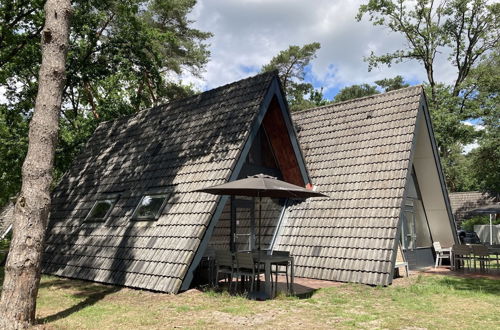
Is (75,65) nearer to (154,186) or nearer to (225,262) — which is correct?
(154,186)

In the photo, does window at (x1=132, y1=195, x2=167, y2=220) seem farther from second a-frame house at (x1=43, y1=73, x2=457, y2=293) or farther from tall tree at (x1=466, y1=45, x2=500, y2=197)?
tall tree at (x1=466, y1=45, x2=500, y2=197)

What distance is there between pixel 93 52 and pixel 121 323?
16092mm

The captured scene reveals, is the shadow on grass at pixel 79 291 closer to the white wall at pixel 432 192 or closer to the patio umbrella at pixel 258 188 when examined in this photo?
the patio umbrella at pixel 258 188

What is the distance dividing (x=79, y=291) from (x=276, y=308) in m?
4.66

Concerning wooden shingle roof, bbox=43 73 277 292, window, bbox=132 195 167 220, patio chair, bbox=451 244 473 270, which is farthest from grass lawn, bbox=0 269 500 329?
patio chair, bbox=451 244 473 270

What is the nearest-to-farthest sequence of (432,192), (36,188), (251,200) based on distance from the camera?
(36,188)
(251,200)
(432,192)

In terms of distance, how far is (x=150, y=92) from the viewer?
28.7 metres

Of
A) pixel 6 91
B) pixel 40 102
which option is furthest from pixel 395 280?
pixel 6 91

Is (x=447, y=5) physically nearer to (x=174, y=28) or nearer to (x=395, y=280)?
(x=174, y=28)

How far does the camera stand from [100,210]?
1223 cm

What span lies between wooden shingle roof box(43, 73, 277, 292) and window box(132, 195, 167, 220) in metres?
0.20

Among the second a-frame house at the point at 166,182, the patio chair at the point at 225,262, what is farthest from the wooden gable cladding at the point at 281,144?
the patio chair at the point at 225,262

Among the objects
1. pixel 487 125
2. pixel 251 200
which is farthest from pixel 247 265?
pixel 487 125

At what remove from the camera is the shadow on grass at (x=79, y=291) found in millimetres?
7117
